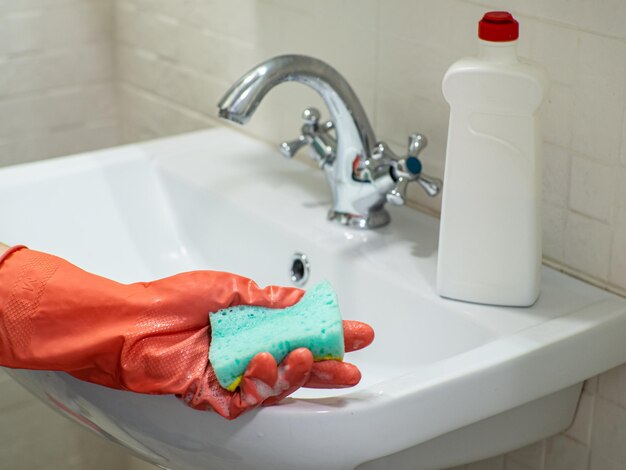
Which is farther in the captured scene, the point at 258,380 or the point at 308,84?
the point at 308,84

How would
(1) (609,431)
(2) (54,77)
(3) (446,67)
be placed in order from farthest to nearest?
(2) (54,77) < (3) (446,67) < (1) (609,431)

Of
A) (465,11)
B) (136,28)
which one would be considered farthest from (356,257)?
(136,28)

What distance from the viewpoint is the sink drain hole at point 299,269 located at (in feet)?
3.50

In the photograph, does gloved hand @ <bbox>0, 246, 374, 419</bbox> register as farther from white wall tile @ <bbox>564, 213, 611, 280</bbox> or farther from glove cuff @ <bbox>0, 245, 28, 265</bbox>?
white wall tile @ <bbox>564, 213, 611, 280</bbox>

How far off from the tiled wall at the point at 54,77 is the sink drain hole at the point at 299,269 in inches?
24.1

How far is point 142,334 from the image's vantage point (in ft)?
2.32

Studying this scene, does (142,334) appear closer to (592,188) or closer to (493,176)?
(493,176)

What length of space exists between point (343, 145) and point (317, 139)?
40mm

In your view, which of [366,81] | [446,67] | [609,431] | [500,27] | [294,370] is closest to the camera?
[294,370]

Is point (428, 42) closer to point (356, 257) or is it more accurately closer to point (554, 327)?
point (356, 257)

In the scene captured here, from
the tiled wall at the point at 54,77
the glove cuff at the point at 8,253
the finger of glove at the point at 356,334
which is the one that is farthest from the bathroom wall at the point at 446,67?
the glove cuff at the point at 8,253

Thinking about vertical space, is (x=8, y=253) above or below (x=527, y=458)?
above

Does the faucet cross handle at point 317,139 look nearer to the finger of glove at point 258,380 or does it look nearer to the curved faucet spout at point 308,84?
the curved faucet spout at point 308,84

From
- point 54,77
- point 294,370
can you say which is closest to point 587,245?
point 294,370
